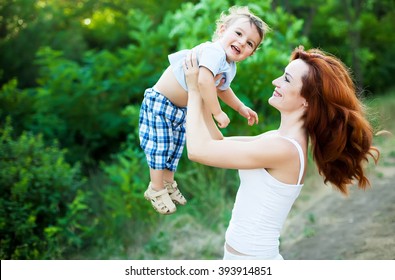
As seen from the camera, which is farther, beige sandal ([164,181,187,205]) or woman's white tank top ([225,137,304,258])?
beige sandal ([164,181,187,205])

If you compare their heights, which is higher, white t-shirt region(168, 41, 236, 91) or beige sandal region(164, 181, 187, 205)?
white t-shirt region(168, 41, 236, 91)

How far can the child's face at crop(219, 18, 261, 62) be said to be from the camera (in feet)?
8.47

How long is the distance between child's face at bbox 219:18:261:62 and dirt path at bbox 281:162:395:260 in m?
2.23

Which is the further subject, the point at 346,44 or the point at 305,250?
the point at 346,44

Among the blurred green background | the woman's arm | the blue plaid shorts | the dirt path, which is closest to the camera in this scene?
the woman's arm

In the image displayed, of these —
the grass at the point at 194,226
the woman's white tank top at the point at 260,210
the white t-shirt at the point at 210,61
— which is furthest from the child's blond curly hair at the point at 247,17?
the grass at the point at 194,226

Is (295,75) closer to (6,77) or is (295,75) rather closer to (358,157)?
(358,157)

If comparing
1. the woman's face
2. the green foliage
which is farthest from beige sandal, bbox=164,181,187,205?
the green foliage

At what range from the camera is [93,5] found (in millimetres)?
10023

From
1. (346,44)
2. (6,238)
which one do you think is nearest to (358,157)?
(6,238)

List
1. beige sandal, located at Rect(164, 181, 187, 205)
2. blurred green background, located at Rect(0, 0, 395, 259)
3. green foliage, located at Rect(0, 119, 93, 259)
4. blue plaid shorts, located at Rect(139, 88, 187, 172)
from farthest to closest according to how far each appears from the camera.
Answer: blurred green background, located at Rect(0, 0, 395, 259) → green foliage, located at Rect(0, 119, 93, 259) → beige sandal, located at Rect(164, 181, 187, 205) → blue plaid shorts, located at Rect(139, 88, 187, 172)

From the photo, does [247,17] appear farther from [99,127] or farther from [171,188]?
[99,127]

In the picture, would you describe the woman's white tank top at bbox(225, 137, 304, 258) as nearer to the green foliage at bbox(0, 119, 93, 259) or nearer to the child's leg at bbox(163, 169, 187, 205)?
the child's leg at bbox(163, 169, 187, 205)

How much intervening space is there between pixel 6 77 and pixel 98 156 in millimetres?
1817
